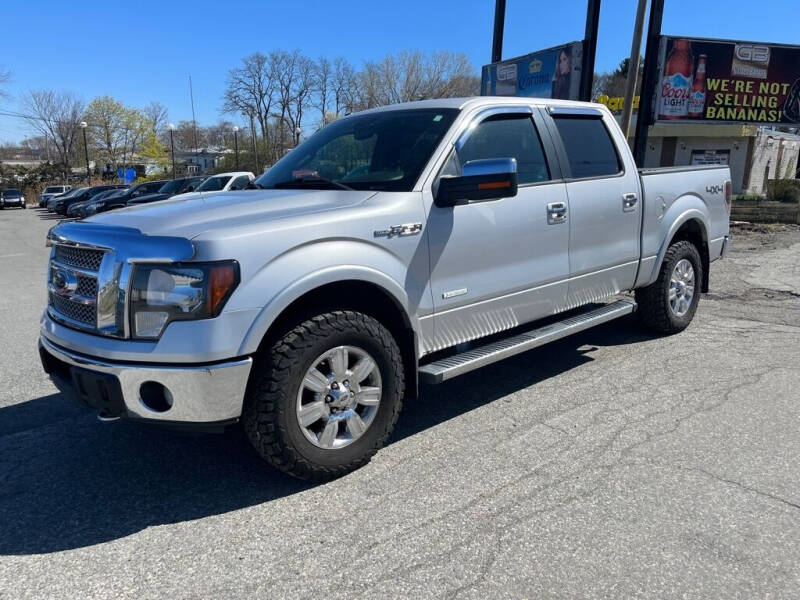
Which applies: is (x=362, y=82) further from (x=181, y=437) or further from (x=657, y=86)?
(x=181, y=437)

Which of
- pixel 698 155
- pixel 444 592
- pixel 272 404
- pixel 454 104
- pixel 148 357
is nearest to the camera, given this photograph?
pixel 444 592

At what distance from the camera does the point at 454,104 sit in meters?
4.07

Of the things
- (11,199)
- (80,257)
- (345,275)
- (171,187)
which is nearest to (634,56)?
(345,275)

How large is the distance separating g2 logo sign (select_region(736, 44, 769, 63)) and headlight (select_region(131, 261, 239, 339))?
21207 mm

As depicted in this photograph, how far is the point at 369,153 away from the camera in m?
4.03

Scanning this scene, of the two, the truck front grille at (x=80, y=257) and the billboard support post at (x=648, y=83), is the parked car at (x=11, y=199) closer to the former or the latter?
the billboard support post at (x=648, y=83)

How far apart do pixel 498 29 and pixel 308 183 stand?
Answer: 44.1 ft

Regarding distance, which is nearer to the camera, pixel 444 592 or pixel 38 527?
pixel 444 592

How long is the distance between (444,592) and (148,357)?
1.57 metres

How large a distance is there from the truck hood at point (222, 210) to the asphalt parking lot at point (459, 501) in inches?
52.6

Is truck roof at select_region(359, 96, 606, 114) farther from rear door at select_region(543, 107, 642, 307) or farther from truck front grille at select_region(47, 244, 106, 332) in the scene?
truck front grille at select_region(47, 244, 106, 332)

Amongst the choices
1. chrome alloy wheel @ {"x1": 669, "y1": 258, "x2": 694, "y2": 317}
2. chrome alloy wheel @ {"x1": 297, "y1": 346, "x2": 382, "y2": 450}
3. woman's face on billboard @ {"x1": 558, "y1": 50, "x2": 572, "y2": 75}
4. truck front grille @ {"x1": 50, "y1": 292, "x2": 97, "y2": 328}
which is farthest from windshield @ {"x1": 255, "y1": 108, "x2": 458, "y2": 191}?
woman's face on billboard @ {"x1": 558, "y1": 50, "x2": 572, "y2": 75}

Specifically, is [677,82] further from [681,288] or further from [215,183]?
[681,288]

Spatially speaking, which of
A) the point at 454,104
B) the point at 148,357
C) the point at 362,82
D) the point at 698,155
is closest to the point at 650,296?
the point at 454,104
